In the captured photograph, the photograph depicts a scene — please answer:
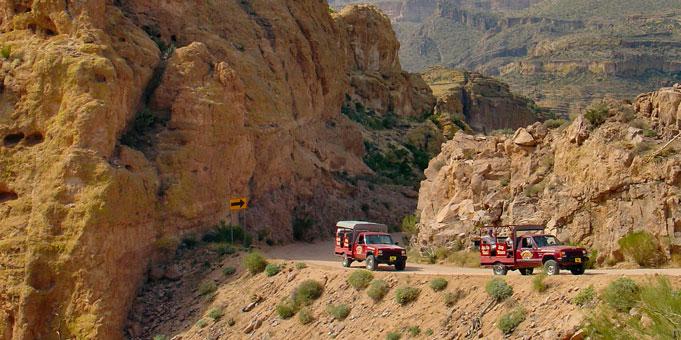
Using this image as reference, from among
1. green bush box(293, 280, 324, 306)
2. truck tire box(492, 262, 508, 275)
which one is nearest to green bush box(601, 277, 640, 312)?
truck tire box(492, 262, 508, 275)

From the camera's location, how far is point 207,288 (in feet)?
94.6

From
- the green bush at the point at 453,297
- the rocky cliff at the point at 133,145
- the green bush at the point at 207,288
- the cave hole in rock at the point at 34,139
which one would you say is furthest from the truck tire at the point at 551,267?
the cave hole in rock at the point at 34,139

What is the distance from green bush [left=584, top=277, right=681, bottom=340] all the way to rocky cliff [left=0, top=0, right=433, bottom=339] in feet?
53.7

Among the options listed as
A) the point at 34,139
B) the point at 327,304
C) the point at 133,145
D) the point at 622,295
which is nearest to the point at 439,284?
the point at 327,304

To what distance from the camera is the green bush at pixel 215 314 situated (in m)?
26.8

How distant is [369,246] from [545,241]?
6.28 m

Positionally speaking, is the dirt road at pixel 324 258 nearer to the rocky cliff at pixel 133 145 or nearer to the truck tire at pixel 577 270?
the truck tire at pixel 577 270

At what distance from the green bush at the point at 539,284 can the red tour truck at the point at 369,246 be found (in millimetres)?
7198

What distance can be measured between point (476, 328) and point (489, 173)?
11.7 metres

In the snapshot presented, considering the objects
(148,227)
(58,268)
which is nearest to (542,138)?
(148,227)

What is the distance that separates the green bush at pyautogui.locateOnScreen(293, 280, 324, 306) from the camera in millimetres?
25375

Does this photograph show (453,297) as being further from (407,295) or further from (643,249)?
(643,249)

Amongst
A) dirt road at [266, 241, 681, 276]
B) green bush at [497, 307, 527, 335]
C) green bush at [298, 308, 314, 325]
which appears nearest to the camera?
green bush at [497, 307, 527, 335]

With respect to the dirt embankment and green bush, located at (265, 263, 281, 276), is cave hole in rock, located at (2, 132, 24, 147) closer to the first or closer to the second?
the dirt embankment
